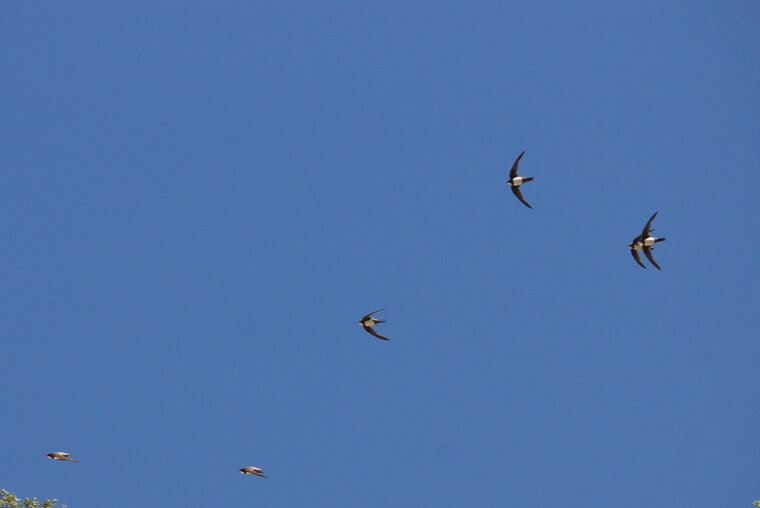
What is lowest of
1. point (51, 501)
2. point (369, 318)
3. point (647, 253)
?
point (51, 501)

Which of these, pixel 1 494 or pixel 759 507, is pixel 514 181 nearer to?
pixel 759 507

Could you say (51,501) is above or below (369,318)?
below

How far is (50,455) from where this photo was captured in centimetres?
3431

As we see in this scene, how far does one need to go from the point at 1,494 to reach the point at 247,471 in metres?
11.8

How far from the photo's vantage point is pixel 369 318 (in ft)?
137

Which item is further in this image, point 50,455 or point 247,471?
point 247,471

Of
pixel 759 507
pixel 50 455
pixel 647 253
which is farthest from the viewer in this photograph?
pixel 647 253

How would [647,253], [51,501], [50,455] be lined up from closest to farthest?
[50,455]
[51,501]
[647,253]

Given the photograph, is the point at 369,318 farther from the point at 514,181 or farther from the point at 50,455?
the point at 50,455

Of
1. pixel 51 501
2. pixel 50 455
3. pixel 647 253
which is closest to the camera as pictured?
pixel 50 455

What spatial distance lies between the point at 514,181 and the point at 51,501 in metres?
27.4

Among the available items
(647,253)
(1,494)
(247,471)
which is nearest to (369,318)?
(247,471)

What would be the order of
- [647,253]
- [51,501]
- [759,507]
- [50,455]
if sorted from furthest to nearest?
[647,253] < [51,501] < [759,507] < [50,455]

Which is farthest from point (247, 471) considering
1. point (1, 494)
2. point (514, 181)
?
point (514, 181)
